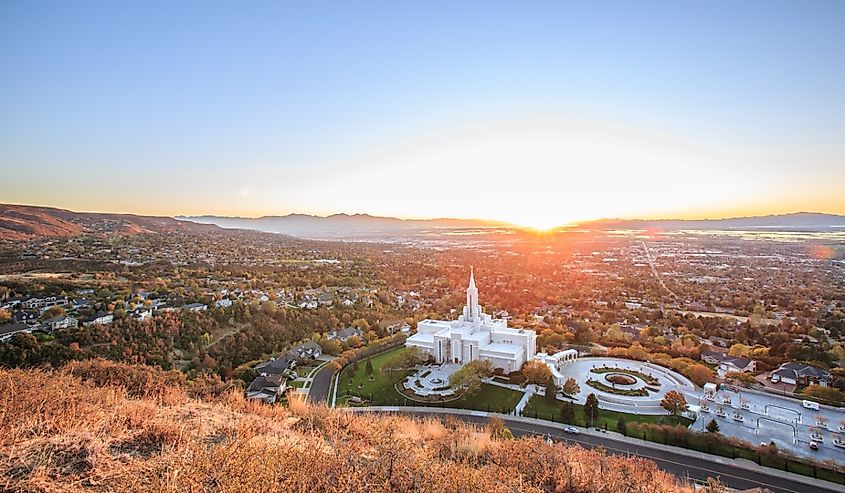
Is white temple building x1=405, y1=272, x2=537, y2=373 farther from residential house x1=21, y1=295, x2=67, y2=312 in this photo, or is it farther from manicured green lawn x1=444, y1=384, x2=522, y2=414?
residential house x1=21, y1=295, x2=67, y2=312

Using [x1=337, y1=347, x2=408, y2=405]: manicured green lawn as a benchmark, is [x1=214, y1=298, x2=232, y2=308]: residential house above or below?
above

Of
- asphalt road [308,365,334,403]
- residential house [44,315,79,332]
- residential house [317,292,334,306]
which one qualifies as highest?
residential house [44,315,79,332]

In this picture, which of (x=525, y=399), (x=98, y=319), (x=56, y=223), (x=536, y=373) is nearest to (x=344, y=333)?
(x=98, y=319)

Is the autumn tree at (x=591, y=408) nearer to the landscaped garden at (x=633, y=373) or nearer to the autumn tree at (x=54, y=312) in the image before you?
the landscaped garden at (x=633, y=373)

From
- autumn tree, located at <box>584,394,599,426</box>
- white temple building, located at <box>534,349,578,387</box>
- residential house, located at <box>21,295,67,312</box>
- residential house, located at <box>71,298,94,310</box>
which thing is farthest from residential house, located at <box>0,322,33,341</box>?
autumn tree, located at <box>584,394,599,426</box>

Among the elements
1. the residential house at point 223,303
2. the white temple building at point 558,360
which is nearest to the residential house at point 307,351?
the residential house at point 223,303

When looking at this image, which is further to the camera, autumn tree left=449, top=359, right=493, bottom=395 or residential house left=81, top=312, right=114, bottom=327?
residential house left=81, top=312, right=114, bottom=327

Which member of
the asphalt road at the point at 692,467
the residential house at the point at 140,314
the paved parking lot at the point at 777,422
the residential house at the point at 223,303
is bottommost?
the asphalt road at the point at 692,467
